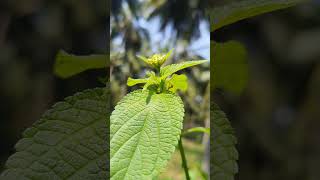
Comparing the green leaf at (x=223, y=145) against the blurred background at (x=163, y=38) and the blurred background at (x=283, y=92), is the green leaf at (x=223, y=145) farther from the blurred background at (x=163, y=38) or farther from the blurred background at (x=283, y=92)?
the blurred background at (x=163, y=38)

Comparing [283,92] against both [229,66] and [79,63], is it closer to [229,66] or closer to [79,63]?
[229,66]

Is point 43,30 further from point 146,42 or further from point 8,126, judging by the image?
point 146,42

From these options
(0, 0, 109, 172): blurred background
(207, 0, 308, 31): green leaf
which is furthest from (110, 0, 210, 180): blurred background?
(207, 0, 308, 31): green leaf

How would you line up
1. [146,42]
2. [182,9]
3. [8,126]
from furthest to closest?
[182,9] < [146,42] < [8,126]

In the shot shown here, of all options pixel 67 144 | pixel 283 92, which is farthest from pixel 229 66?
pixel 67 144

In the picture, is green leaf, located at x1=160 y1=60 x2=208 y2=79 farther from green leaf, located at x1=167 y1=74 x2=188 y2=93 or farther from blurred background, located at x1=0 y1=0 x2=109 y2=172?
blurred background, located at x1=0 y1=0 x2=109 y2=172

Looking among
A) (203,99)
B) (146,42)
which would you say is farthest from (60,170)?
(203,99)
